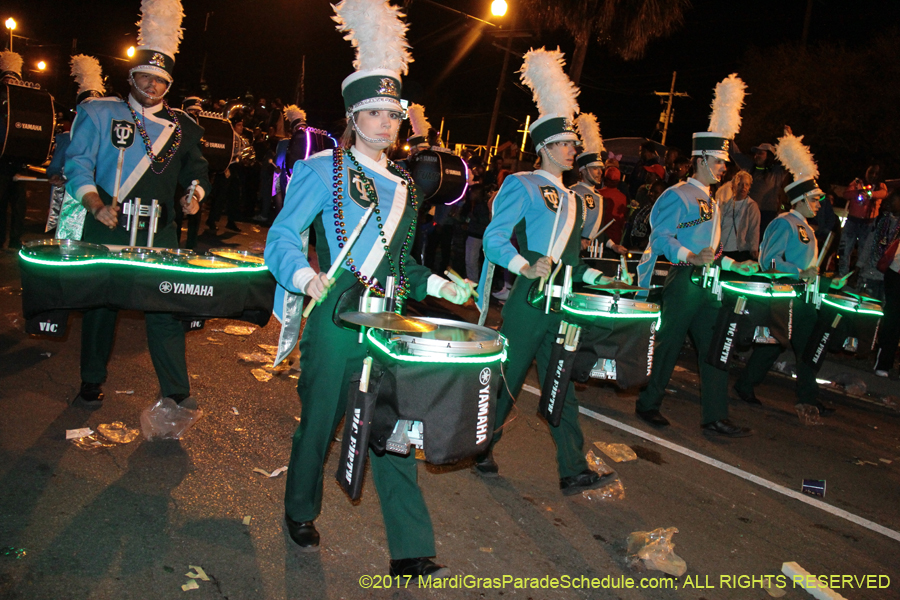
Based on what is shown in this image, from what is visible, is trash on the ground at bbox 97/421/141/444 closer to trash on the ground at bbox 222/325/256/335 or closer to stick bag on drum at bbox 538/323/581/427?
stick bag on drum at bbox 538/323/581/427

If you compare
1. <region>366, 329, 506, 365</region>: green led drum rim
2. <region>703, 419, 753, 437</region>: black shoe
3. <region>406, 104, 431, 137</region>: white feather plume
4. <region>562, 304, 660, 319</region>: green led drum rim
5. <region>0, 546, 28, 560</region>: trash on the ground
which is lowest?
<region>0, 546, 28, 560</region>: trash on the ground

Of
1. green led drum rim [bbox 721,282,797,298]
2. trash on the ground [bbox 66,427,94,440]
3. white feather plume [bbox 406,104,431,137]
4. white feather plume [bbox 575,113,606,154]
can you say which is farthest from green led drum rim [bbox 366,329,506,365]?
white feather plume [bbox 406,104,431,137]

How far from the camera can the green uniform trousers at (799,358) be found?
7.39m

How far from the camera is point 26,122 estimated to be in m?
9.09

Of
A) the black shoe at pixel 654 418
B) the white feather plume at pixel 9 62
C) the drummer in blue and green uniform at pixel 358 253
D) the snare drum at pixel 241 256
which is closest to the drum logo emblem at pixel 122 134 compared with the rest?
the snare drum at pixel 241 256

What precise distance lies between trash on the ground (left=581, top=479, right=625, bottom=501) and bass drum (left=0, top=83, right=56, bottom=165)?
8.29 metres

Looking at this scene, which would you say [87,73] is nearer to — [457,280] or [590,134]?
[590,134]

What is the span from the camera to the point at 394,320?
2.65 meters

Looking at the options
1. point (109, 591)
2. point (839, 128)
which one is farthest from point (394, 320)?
point (839, 128)

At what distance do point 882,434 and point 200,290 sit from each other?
6.69m

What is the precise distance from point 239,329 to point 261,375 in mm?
1523

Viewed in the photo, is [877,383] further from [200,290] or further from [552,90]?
[200,290]

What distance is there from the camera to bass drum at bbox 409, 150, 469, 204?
11156mm

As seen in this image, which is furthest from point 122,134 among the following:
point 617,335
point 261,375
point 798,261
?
point 798,261
